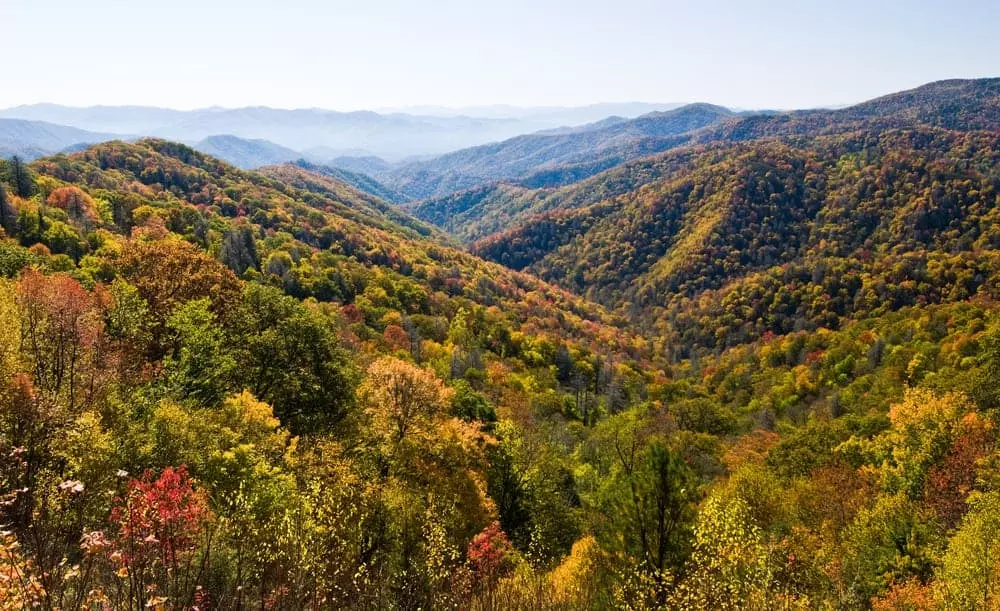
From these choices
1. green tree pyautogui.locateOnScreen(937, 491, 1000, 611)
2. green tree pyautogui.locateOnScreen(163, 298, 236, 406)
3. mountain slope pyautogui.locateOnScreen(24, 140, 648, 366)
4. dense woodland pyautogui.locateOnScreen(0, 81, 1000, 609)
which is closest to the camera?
dense woodland pyautogui.locateOnScreen(0, 81, 1000, 609)

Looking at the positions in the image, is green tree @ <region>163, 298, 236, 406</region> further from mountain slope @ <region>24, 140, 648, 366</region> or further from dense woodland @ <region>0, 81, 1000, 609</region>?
mountain slope @ <region>24, 140, 648, 366</region>

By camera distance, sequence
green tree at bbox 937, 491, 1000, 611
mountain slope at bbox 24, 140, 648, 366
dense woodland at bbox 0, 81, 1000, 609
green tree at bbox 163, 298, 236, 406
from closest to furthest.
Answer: dense woodland at bbox 0, 81, 1000, 609, green tree at bbox 937, 491, 1000, 611, green tree at bbox 163, 298, 236, 406, mountain slope at bbox 24, 140, 648, 366

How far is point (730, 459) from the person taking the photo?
5341cm

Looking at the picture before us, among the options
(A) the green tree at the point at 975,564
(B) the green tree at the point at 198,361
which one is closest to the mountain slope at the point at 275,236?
(B) the green tree at the point at 198,361

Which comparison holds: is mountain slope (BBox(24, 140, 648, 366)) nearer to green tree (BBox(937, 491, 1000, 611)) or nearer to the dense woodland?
the dense woodland

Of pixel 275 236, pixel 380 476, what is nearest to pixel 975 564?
pixel 380 476

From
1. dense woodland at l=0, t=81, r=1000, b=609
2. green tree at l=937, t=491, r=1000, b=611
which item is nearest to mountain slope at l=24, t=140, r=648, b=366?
dense woodland at l=0, t=81, r=1000, b=609

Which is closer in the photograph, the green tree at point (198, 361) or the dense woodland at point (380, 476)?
the dense woodland at point (380, 476)

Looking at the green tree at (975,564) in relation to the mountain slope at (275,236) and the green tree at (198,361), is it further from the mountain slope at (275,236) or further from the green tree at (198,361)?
the mountain slope at (275,236)

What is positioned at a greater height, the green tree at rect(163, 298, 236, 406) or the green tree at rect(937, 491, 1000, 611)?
the green tree at rect(163, 298, 236, 406)

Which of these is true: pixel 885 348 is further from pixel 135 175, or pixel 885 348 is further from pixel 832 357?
pixel 135 175

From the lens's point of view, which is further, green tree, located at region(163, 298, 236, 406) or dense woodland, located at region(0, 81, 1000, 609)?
green tree, located at region(163, 298, 236, 406)

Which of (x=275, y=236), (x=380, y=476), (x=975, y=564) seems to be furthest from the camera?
(x=275, y=236)

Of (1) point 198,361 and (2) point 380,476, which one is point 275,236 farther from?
(2) point 380,476
